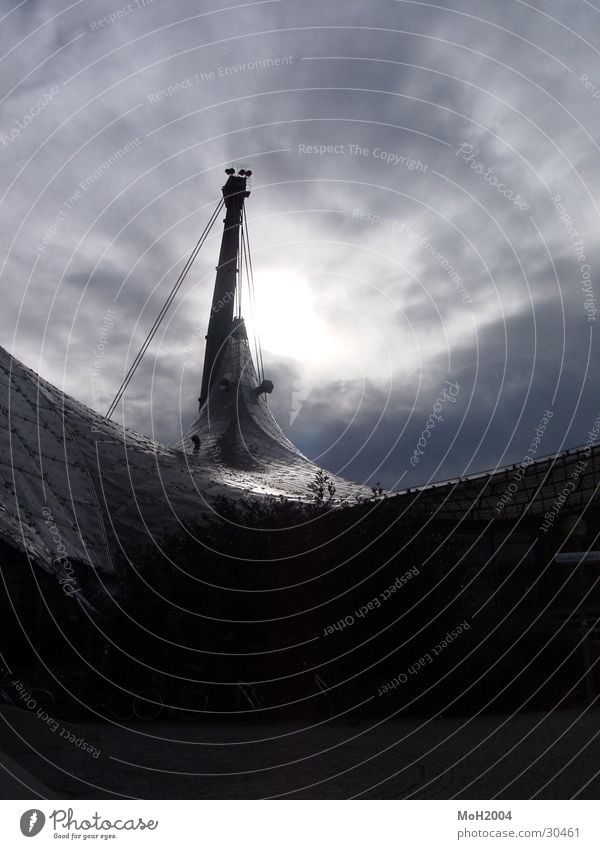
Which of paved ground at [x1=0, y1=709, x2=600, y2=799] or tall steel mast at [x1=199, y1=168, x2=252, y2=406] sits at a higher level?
tall steel mast at [x1=199, y1=168, x2=252, y2=406]

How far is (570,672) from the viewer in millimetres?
20766

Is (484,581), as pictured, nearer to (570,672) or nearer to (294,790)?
(570,672)

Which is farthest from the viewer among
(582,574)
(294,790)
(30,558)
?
(582,574)

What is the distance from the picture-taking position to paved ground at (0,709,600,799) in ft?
28.9

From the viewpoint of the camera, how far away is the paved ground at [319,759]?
882cm

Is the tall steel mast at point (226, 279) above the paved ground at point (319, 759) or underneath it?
above

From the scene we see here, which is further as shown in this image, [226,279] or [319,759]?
[226,279]

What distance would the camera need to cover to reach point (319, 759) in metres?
11.4

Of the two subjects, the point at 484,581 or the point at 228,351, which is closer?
the point at 484,581

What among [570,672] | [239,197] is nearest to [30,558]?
[570,672]

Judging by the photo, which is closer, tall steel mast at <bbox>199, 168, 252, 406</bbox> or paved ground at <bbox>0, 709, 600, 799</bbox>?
paved ground at <bbox>0, 709, 600, 799</bbox>

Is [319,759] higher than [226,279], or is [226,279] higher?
[226,279]

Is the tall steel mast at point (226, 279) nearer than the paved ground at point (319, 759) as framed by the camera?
No

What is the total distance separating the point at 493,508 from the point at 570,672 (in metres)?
10.4
